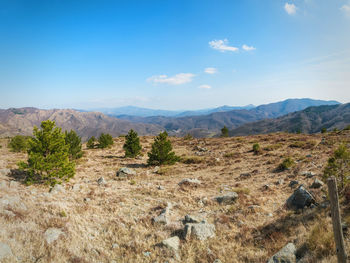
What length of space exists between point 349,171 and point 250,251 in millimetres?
6755

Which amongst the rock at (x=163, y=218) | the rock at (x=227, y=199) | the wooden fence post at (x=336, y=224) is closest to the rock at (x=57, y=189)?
the rock at (x=163, y=218)

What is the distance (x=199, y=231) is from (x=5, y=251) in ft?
21.6

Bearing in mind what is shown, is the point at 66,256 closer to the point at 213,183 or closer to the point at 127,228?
the point at 127,228

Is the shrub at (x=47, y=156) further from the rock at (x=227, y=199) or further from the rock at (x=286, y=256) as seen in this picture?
the rock at (x=286, y=256)

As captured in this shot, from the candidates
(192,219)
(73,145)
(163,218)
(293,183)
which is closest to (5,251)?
(163,218)

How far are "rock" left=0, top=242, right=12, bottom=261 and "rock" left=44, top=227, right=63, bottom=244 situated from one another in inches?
43.8

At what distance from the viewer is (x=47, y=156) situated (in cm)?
1340

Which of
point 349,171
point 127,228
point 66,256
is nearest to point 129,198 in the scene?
point 127,228

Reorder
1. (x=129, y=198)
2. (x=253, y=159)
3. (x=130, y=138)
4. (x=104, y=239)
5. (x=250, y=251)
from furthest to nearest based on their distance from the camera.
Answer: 1. (x=130, y=138)
2. (x=253, y=159)
3. (x=129, y=198)
4. (x=104, y=239)
5. (x=250, y=251)

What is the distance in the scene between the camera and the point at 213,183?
15.7 meters

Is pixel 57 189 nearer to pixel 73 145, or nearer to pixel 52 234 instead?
pixel 52 234

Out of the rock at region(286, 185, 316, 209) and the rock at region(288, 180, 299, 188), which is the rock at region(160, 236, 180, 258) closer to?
the rock at region(286, 185, 316, 209)

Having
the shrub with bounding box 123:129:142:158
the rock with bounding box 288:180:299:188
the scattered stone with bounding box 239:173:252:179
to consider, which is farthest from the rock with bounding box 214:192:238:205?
the shrub with bounding box 123:129:142:158

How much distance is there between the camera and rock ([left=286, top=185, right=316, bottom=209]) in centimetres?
859
